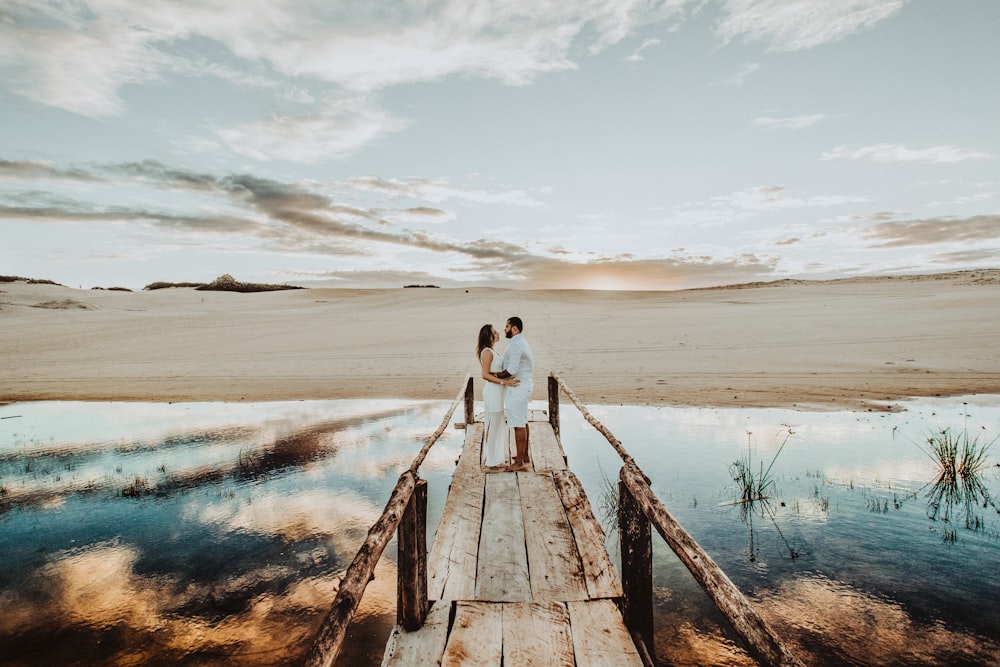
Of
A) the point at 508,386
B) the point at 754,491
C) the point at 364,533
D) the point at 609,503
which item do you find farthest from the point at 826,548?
the point at 364,533

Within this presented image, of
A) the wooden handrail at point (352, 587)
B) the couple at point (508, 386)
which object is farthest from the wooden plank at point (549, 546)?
the wooden handrail at point (352, 587)

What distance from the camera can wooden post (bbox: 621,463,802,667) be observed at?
2.73 m

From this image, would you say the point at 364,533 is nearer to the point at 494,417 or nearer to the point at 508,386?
the point at 494,417

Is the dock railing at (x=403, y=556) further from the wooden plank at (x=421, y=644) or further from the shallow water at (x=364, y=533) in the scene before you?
the shallow water at (x=364, y=533)

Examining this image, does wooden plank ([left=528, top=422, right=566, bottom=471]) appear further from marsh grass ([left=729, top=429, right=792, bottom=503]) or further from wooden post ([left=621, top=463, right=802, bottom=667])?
wooden post ([left=621, top=463, right=802, bottom=667])

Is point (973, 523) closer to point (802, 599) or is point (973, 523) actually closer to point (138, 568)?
point (802, 599)

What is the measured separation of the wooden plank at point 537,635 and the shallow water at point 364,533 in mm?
1157

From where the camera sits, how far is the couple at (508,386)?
8.45 metres

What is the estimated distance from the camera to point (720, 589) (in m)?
3.25

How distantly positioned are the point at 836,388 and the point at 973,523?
10.6 meters

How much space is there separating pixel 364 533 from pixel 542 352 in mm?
20822

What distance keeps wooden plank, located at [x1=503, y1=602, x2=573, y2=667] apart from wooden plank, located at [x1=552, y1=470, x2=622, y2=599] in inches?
19.9

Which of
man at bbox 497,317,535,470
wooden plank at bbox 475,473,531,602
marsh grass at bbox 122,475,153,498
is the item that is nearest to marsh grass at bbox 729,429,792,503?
man at bbox 497,317,535,470

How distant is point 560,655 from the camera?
13.6 feet
